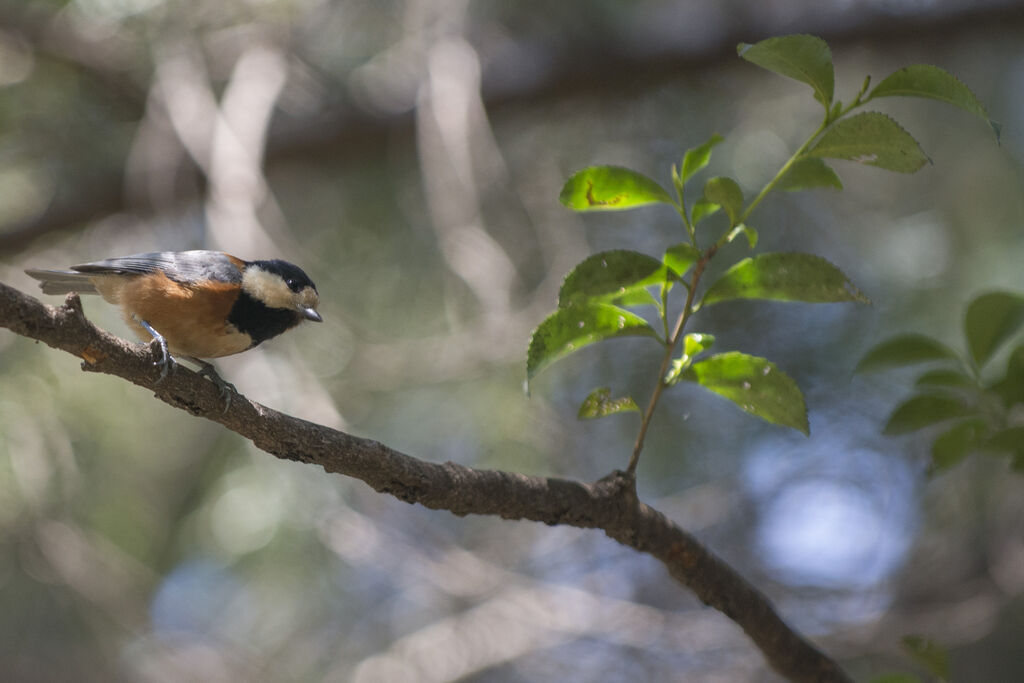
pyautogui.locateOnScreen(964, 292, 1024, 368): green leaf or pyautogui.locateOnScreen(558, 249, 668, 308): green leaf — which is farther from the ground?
pyautogui.locateOnScreen(964, 292, 1024, 368): green leaf

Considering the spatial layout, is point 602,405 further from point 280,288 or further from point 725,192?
point 280,288

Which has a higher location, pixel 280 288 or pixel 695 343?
pixel 280 288

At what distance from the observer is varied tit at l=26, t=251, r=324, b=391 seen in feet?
6.84

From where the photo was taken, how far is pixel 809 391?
3549 mm

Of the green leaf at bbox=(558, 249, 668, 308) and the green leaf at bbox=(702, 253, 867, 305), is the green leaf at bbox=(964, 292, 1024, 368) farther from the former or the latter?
the green leaf at bbox=(558, 249, 668, 308)

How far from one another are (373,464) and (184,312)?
1027mm

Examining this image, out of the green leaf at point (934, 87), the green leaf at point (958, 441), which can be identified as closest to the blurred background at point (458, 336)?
the green leaf at point (958, 441)

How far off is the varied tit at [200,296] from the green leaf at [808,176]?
1.30m

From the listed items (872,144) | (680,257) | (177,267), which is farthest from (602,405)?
(177,267)

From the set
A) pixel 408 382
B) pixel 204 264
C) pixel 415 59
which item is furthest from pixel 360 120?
pixel 204 264

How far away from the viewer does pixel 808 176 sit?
4.23 feet

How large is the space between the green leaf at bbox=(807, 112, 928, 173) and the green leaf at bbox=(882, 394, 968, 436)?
540 millimetres

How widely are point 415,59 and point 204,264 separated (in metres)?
2.32

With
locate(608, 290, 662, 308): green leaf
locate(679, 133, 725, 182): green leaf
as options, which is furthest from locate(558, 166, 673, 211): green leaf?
locate(608, 290, 662, 308): green leaf
